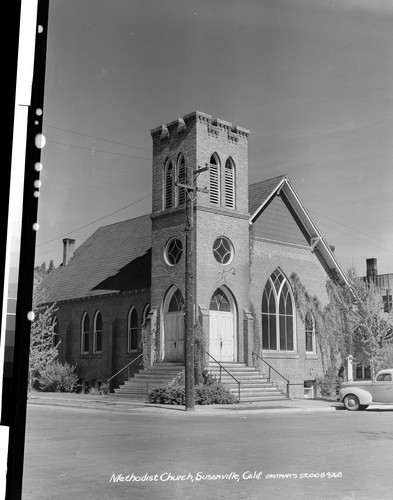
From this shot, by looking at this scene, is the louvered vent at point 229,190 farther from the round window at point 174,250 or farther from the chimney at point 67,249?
the chimney at point 67,249

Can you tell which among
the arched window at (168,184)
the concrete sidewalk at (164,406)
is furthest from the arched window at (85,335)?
the arched window at (168,184)

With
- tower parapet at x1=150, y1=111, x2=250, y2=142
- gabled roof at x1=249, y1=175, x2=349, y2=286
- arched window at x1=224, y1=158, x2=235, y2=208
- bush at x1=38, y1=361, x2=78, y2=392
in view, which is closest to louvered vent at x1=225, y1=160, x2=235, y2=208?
arched window at x1=224, y1=158, x2=235, y2=208

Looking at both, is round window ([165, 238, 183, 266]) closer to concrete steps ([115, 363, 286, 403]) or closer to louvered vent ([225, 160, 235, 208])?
louvered vent ([225, 160, 235, 208])

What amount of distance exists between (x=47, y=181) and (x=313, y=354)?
3.44 m

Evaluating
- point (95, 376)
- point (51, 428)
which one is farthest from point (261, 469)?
point (95, 376)

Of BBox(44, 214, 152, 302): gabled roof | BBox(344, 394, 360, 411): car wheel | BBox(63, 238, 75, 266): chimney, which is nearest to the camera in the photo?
BBox(63, 238, 75, 266): chimney

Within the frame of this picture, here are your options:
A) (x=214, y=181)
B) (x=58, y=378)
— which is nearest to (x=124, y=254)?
(x=214, y=181)

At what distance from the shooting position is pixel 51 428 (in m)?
3.42

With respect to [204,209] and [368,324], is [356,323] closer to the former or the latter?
[368,324]

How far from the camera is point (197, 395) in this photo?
16.6 ft

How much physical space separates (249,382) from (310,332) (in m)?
0.87

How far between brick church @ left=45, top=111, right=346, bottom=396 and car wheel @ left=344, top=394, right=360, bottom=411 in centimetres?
62

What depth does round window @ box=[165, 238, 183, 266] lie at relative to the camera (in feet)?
17.4

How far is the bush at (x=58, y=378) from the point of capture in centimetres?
342
